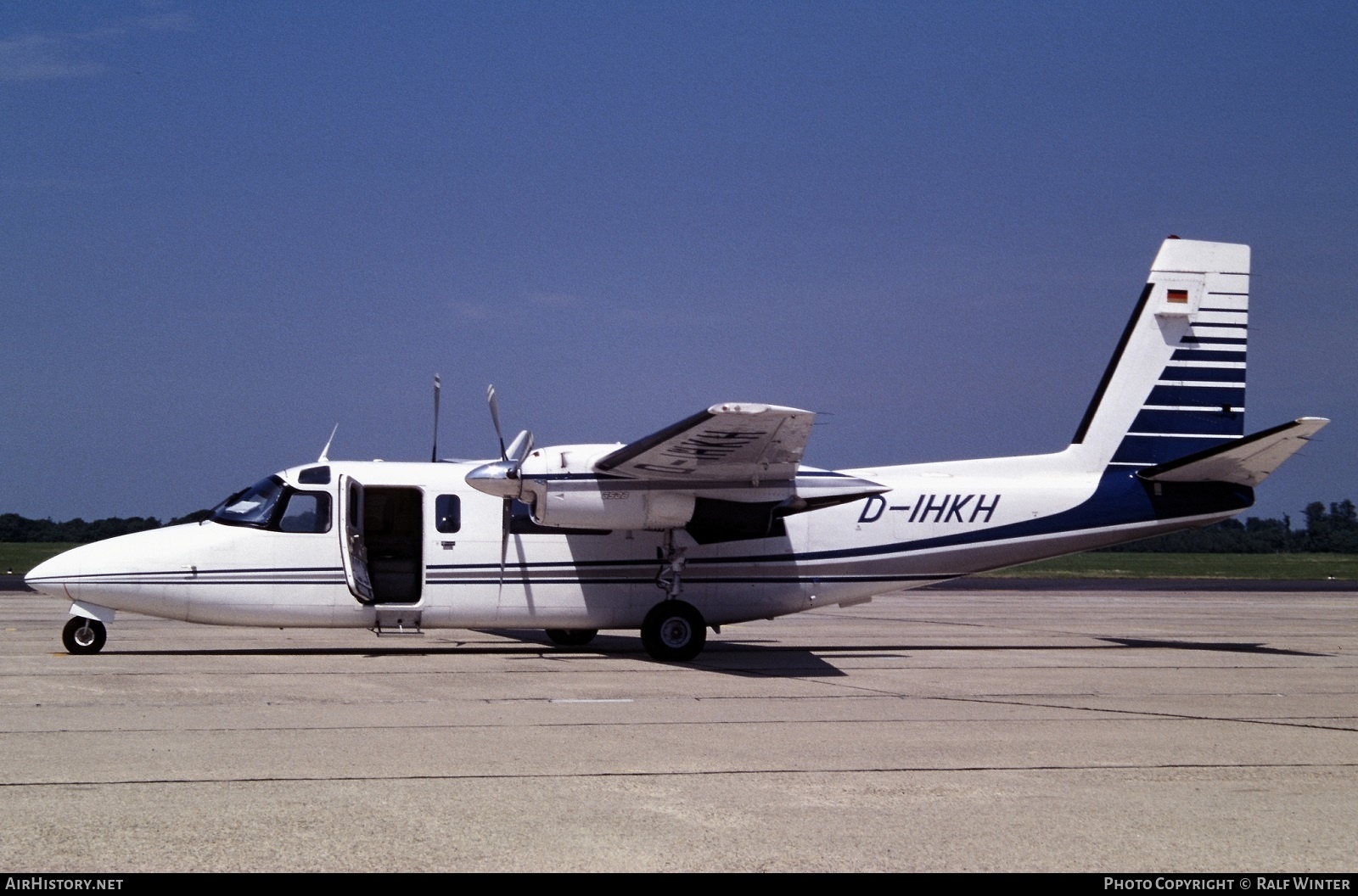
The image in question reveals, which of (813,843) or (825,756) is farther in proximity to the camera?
(825,756)

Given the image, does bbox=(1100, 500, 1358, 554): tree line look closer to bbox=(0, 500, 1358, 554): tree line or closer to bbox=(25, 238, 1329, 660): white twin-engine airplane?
bbox=(0, 500, 1358, 554): tree line

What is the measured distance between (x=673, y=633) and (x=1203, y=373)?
8.14 m

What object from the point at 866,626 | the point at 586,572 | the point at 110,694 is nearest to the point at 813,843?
the point at 110,694

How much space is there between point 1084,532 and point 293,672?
10.1m

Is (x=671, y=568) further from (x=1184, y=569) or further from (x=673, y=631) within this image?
(x=1184, y=569)

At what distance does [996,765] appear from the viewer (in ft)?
26.2

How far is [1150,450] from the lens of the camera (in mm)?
17188

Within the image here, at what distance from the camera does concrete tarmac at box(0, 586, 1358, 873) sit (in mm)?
5719

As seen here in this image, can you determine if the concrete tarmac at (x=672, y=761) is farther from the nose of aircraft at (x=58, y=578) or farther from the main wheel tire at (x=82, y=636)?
the nose of aircraft at (x=58, y=578)

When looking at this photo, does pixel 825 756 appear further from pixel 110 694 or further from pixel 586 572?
pixel 586 572

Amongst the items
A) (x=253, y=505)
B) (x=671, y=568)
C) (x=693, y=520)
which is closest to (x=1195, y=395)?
(x=693, y=520)

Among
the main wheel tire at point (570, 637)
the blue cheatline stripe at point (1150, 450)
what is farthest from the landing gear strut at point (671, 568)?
the blue cheatline stripe at point (1150, 450)

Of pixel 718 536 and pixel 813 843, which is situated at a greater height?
pixel 718 536
